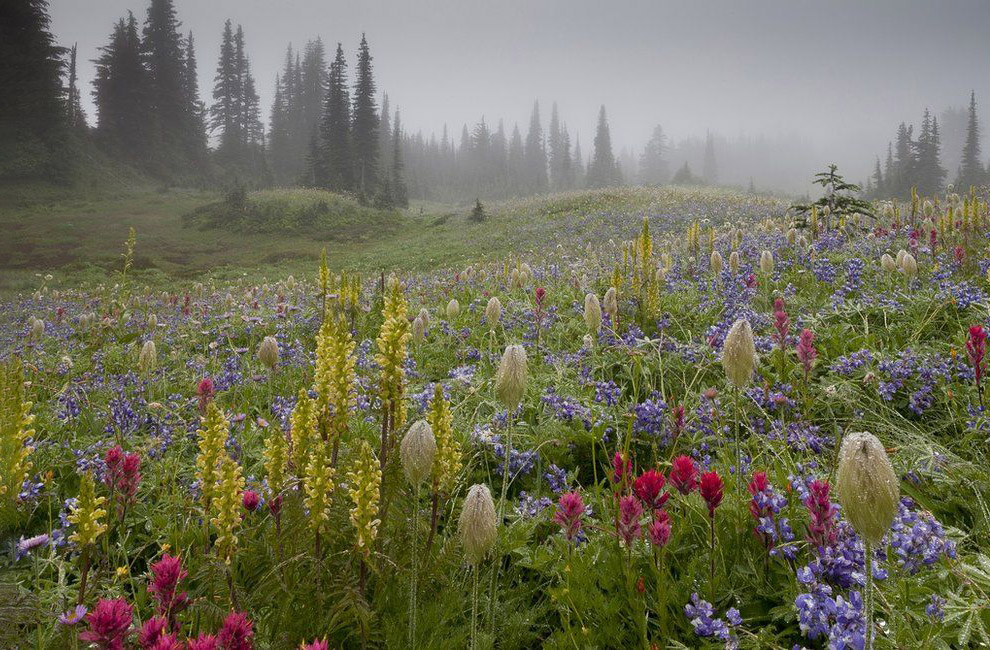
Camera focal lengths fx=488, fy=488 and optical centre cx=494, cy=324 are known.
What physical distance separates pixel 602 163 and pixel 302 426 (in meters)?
89.8

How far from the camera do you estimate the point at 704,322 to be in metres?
4.79

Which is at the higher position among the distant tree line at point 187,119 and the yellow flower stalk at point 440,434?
the distant tree line at point 187,119

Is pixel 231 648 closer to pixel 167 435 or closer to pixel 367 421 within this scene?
pixel 367 421

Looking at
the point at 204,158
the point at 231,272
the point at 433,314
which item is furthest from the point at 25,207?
the point at 433,314

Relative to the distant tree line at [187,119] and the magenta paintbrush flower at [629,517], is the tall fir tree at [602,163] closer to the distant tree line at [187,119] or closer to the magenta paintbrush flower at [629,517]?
the distant tree line at [187,119]

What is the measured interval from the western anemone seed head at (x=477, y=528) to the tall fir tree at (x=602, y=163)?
281 feet

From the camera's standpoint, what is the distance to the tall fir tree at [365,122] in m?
48.9

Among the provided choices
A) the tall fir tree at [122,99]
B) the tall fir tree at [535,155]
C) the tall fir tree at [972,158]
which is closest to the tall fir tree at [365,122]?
the tall fir tree at [122,99]

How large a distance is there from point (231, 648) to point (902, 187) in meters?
66.3

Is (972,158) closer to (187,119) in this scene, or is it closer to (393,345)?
(393,345)

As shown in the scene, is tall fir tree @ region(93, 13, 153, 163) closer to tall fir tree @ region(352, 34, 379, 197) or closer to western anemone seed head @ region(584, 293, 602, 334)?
tall fir tree @ region(352, 34, 379, 197)

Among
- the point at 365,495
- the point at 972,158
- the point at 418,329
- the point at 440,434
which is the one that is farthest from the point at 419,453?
the point at 972,158

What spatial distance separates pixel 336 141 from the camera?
47.3 metres

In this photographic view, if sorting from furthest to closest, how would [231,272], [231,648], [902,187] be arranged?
[902,187] < [231,272] < [231,648]
